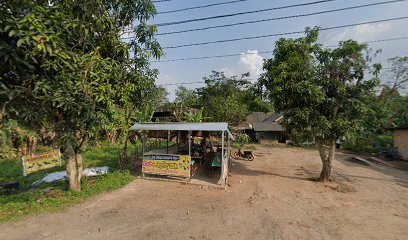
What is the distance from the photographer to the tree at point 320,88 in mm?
9914

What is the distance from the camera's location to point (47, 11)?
18.1ft

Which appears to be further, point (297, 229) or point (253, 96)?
point (253, 96)

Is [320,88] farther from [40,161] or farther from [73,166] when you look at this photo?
[40,161]

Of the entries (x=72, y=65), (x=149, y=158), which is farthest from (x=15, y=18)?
(x=149, y=158)

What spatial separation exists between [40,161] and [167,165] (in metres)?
6.79

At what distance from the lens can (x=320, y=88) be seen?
409 inches

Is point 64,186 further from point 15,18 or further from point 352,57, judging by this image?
point 352,57

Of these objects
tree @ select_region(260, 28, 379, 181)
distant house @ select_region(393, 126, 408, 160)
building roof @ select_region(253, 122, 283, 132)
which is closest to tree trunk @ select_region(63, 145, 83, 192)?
tree @ select_region(260, 28, 379, 181)

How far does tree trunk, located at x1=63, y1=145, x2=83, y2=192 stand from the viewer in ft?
25.0

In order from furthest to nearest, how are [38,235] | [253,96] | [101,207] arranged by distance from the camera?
[253,96]
[101,207]
[38,235]

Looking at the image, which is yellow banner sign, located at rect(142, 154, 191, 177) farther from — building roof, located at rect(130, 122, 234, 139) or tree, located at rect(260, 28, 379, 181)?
tree, located at rect(260, 28, 379, 181)

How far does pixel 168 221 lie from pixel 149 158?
4755 mm

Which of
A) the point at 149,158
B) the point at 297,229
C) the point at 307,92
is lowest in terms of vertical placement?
the point at 297,229

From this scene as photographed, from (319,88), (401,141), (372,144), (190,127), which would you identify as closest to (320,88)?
(319,88)
